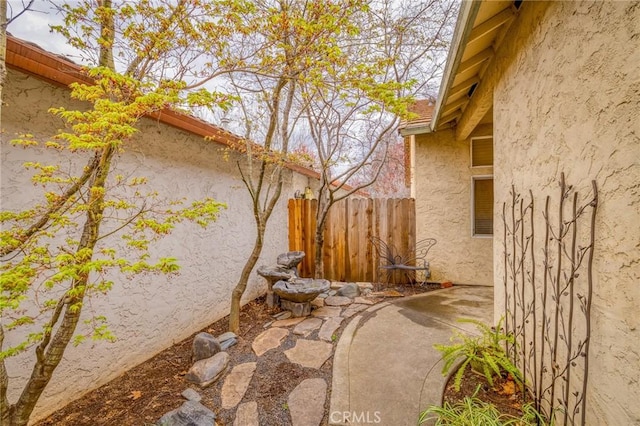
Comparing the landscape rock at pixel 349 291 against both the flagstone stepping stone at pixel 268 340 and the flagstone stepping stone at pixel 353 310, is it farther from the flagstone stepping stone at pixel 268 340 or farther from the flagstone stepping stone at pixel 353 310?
the flagstone stepping stone at pixel 268 340

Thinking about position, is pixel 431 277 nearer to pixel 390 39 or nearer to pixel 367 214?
pixel 367 214


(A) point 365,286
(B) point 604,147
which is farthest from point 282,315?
(B) point 604,147

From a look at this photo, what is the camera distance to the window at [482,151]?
17.9 ft

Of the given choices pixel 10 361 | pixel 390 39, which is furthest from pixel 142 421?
pixel 390 39

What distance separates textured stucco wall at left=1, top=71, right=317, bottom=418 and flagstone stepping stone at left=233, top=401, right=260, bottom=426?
1557 mm

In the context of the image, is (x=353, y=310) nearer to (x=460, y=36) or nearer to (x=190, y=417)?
(x=190, y=417)

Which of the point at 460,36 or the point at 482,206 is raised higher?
the point at 460,36

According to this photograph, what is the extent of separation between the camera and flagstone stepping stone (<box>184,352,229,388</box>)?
2764mm

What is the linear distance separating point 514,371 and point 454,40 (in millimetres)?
2953

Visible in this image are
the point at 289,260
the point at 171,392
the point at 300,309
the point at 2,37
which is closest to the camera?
the point at 2,37

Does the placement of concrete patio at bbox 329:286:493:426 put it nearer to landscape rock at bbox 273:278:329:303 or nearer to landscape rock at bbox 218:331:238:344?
landscape rock at bbox 273:278:329:303

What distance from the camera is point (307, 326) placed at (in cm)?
386

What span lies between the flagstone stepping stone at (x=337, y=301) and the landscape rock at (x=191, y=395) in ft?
8.03

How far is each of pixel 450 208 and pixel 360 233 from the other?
1930mm
